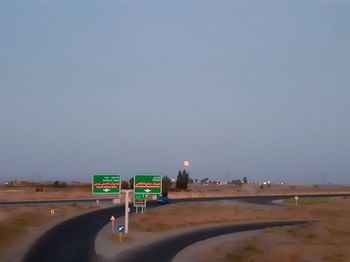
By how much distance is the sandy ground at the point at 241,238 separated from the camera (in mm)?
29548

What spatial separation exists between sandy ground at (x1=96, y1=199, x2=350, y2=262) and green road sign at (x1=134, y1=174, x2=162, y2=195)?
282 centimetres

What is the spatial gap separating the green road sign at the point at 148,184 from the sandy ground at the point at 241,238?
2.82 m

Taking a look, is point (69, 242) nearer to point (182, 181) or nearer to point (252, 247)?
point (252, 247)

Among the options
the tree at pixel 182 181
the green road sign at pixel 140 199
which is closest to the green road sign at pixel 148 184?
the green road sign at pixel 140 199

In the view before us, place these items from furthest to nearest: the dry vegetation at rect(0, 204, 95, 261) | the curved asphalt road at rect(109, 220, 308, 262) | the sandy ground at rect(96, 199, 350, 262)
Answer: the dry vegetation at rect(0, 204, 95, 261)
the curved asphalt road at rect(109, 220, 308, 262)
the sandy ground at rect(96, 199, 350, 262)

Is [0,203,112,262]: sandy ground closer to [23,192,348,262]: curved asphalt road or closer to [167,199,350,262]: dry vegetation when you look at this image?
[23,192,348,262]: curved asphalt road

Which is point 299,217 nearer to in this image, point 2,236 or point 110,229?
point 110,229

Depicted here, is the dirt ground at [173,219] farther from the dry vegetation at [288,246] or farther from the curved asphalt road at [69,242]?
the curved asphalt road at [69,242]

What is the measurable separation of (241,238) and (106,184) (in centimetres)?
1123

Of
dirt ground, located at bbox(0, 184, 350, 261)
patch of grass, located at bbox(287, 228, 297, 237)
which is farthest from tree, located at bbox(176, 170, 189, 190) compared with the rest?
patch of grass, located at bbox(287, 228, 297, 237)

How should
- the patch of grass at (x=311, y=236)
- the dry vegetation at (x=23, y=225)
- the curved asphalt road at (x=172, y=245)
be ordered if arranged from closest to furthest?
the curved asphalt road at (x=172, y=245)
the dry vegetation at (x=23, y=225)
the patch of grass at (x=311, y=236)

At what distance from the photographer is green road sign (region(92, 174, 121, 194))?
4381 centimetres

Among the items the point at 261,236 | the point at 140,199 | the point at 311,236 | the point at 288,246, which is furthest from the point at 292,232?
the point at 140,199

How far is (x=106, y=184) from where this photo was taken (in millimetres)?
43812
